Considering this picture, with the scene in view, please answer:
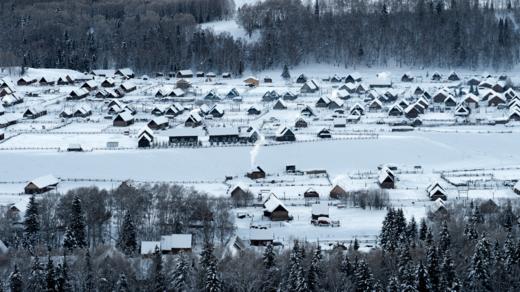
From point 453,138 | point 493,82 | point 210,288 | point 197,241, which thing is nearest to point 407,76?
point 493,82

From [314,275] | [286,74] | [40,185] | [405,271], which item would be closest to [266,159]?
[40,185]

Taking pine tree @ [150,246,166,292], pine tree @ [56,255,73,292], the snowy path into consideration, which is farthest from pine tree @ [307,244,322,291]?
the snowy path

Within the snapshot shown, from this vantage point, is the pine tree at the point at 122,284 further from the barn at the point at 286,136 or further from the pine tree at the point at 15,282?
the barn at the point at 286,136

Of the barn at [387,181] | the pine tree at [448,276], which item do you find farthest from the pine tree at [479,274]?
the barn at [387,181]

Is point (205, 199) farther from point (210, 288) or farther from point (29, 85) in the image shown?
point (29, 85)

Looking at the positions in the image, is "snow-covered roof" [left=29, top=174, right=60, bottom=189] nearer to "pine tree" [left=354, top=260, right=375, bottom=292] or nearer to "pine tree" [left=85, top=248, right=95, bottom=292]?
"pine tree" [left=85, top=248, right=95, bottom=292]

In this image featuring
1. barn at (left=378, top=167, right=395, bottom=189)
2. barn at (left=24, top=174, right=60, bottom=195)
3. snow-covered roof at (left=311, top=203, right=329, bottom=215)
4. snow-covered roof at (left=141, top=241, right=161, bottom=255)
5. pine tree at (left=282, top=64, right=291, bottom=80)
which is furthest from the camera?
pine tree at (left=282, top=64, right=291, bottom=80)

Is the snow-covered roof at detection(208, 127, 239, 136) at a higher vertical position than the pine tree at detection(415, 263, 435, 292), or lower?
higher
